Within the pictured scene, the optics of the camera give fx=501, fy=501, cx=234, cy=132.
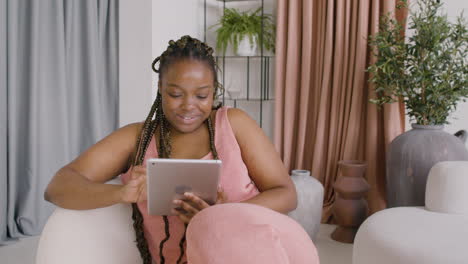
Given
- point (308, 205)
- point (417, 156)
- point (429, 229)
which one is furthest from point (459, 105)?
point (429, 229)

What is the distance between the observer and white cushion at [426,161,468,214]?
172cm

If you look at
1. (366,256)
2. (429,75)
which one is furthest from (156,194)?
(429,75)

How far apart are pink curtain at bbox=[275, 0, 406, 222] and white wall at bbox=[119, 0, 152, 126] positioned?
0.86 meters

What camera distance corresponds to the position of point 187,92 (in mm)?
1412

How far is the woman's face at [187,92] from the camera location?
4.63 ft

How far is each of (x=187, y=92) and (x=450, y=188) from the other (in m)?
0.99

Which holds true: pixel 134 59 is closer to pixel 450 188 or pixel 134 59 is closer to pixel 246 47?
pixel 246 47

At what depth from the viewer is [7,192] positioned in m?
2.80

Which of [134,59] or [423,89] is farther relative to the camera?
[134,59]

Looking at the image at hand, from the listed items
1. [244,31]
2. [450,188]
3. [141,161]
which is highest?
[244,31]

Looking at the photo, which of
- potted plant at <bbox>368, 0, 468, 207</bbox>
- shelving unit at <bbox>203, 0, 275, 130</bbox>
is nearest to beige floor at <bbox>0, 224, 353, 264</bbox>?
potted plant at <bbox>368, 0, 468, 207</bbox>

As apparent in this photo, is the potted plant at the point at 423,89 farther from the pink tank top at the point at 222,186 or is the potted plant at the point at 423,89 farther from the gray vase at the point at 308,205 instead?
the pink tank top at the point at 222,186

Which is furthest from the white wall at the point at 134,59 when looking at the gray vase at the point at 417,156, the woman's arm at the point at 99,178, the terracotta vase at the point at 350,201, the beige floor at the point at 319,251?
the woman's arm at the point at 99,178

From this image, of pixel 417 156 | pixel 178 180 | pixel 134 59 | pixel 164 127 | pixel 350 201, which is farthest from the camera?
pixel 134 59
